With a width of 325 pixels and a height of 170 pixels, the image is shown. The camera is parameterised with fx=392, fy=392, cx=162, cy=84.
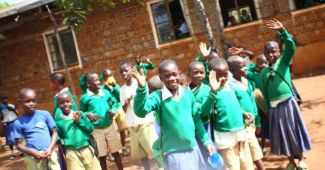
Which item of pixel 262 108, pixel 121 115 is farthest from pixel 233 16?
pixel 262 108

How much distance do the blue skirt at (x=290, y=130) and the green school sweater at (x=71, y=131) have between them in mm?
2021

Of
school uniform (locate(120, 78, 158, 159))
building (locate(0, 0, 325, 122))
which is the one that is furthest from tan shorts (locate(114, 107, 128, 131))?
building (locate(0, 0, 325, 122))

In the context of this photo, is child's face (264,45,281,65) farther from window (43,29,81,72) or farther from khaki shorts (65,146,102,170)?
window (43,29,81,72)

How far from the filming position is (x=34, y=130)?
3.92 metres

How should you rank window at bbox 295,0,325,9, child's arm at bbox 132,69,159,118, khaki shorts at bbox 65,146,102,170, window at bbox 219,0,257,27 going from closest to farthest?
1. child's arm at bbox 132,69,159,118
2. khaki shorts at bbox 65,146,102,170
3. window at bbox 295,0,325,9
4. window at bbox 219,0,257,27

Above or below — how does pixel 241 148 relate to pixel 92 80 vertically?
below

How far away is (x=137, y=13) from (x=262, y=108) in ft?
22.4

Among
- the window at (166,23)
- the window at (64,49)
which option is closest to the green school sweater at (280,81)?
the window at (166,23)

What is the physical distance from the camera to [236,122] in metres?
3.50

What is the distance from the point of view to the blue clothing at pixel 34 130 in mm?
3889

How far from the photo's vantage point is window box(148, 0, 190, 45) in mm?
10836

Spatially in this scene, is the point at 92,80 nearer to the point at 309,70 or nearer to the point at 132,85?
the point at 132,85

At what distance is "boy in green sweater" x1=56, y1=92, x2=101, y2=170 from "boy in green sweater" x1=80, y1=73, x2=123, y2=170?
673 millimetres

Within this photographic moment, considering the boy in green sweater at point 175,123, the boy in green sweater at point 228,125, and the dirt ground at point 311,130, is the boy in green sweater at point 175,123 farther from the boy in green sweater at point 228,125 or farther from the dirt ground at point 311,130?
the dirt ground at point 311,130
